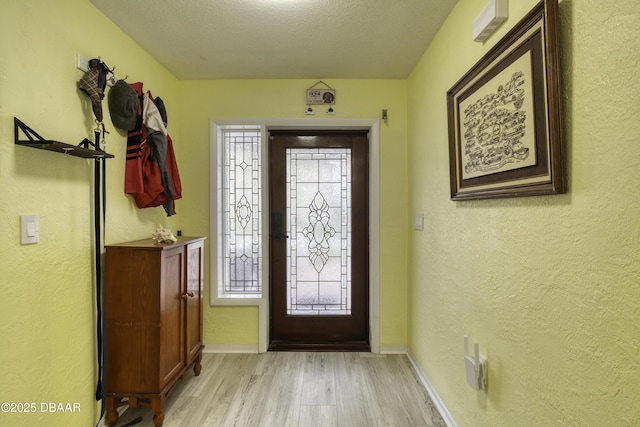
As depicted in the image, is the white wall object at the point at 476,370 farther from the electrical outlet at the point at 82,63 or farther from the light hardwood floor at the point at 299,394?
the electrical outlet at the point at 82,63

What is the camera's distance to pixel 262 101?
2.75m

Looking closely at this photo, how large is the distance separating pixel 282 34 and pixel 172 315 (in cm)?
198

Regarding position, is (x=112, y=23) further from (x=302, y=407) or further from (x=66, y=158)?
(x=302, y=407)

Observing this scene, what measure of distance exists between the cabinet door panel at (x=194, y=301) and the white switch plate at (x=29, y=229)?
838mm

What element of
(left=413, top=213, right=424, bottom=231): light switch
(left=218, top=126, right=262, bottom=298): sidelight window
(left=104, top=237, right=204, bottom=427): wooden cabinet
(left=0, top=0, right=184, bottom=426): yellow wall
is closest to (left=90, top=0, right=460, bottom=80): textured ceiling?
(left=0, top=0, right=184, bottom=426): yellow wall

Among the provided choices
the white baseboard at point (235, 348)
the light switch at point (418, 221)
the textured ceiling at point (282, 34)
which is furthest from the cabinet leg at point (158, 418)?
the textured ceiling at point (282, 34)

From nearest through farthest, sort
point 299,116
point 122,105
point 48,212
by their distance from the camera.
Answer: point 48,212 < point 122,105 < point 299,116

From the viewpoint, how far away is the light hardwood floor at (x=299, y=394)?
1.89m

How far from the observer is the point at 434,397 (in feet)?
6.72

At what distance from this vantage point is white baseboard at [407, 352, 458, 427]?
1.81 meters

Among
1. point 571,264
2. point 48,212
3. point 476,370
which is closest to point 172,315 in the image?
point 48,212

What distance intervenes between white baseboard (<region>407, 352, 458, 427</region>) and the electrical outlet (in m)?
2.86

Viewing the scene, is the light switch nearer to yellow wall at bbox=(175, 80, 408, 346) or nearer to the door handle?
yellow wall at bbox=(175, 80, 408, 346)

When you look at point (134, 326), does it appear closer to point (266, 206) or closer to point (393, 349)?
point (266, 206)
